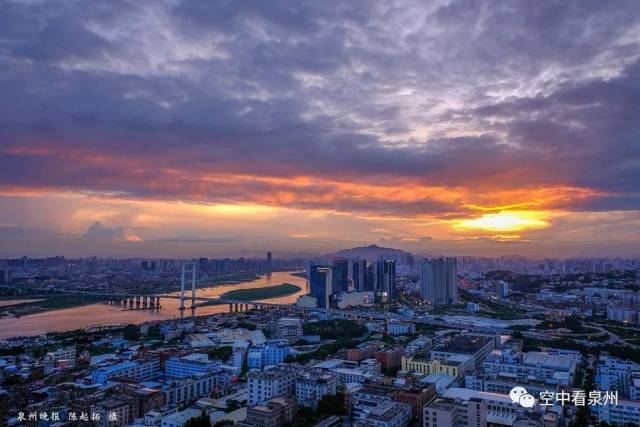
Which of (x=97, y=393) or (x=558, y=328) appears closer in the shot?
(x=97, y=393)

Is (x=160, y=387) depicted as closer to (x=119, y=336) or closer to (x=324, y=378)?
(x=324, y=378)

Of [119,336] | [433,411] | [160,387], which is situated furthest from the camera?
[119,336]

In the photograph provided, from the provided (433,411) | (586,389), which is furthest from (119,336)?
(586,389)

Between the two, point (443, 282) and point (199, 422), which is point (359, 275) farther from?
point (199, 422)

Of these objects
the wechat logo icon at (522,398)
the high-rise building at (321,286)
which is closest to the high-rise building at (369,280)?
the high-rise building at (321,286)

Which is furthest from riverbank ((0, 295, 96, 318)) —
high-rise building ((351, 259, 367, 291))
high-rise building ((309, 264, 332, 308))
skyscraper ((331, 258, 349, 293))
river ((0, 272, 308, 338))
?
high-rise building ((351, 259, 367, 291))

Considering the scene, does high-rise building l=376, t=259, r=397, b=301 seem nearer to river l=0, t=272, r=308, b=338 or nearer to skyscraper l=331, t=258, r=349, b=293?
skyscraper l=331, t=258, r=349, b=293

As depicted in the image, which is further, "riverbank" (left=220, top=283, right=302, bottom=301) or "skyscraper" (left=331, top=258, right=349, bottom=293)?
"riverbank" (left=220, top=283, right=302, bottom=301)
